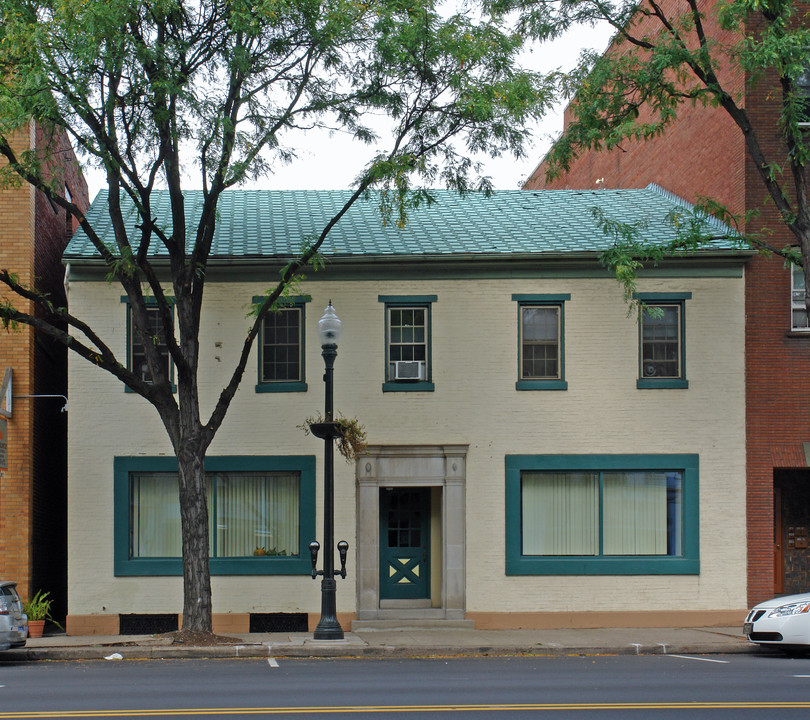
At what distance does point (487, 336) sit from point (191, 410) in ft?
18.8

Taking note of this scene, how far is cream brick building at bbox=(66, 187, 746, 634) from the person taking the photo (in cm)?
1928

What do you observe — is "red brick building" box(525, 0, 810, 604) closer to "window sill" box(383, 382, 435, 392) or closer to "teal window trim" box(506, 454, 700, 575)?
"teal window trim" box(506, 454, 700, 575)

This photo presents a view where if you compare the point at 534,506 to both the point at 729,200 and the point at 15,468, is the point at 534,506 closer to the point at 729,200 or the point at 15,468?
the point at 729,200

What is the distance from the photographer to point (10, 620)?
15062 mm

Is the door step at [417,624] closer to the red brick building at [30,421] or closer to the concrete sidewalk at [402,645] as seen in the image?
the concrete sidewalk at [402,645]

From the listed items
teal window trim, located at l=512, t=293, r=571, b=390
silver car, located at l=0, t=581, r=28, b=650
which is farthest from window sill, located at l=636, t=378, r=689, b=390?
silver car, located at l=0, t=581, r=28, b=650

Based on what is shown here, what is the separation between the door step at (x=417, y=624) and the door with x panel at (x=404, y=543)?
31.9 inches

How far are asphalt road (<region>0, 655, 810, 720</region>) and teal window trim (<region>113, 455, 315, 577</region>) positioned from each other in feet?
13.1

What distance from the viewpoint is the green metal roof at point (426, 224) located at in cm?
1983

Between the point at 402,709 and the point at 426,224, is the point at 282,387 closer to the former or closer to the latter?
the point at 426,224

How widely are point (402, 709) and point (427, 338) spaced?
400 inches

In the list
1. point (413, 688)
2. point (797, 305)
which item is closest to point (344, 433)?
point (413, 688)

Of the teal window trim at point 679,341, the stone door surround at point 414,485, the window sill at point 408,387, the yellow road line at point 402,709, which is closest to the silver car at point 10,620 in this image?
the yellow road line at point 402,709

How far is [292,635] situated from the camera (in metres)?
18.0
